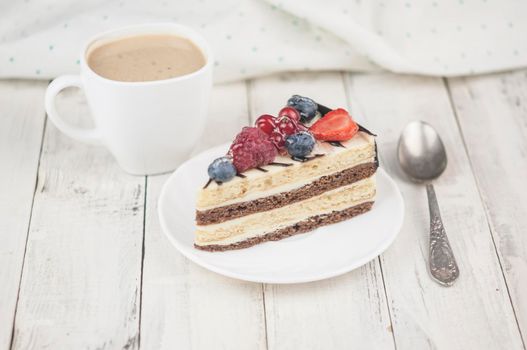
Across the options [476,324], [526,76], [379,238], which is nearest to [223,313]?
[379,238]

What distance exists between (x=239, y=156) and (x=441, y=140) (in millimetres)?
853

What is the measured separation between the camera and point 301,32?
2.96 meters

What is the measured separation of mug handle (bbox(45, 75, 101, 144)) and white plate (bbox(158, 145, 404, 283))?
13.6 inches

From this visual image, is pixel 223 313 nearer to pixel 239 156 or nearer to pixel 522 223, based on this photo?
pixel 239 156

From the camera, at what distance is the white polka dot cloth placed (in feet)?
9.43

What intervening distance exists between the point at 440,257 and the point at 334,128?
47cm

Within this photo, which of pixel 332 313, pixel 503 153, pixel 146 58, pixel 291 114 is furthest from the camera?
pixel 503 153

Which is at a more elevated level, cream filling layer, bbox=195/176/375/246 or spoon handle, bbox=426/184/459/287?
cream filling layer, bbox=195/176/375/246

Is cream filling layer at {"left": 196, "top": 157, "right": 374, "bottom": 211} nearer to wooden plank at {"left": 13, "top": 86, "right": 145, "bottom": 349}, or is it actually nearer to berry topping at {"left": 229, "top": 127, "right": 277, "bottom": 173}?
berry topping at {"left": 229, "top": 127, "right": 277, "bottom": 173}

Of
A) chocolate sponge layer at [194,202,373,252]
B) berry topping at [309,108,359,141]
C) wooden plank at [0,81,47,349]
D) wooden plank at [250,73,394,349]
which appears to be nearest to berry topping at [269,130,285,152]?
berry topping at [309,108,359,141]

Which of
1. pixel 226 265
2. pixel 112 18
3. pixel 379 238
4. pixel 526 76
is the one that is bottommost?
pixel 526 76

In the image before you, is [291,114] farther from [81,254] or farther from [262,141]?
[81,254]

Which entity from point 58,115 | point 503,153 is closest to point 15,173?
point 58,115

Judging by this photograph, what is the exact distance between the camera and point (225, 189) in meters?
2.07
